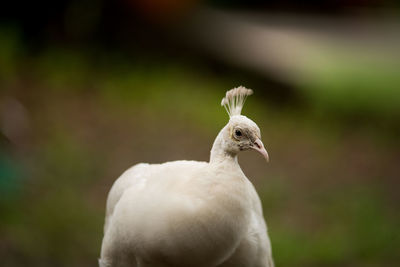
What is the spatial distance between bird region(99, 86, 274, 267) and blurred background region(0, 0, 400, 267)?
1856mm

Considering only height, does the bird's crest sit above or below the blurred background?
below

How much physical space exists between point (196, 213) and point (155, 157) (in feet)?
11.7

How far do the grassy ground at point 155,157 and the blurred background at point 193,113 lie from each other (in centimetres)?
1

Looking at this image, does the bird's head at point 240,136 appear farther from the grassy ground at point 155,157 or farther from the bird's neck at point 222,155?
the grassy ground at point 155,157

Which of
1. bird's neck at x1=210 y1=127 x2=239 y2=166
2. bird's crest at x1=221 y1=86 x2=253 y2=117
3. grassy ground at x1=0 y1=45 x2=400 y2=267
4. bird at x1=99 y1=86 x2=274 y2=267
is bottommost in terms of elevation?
bird at x1=99 y1=86 x2=274 y2=267

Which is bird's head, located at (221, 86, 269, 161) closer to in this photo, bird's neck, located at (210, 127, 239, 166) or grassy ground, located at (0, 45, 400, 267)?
bird's neck, located at (210, 127, 239, 166)

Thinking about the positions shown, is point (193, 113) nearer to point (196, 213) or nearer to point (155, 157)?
point (155, 157)

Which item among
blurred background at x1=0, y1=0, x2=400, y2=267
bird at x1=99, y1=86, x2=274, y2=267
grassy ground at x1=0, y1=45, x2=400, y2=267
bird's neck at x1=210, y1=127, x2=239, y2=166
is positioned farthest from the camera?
blurred background at x1=0, y1=0, x2=400, y2=267

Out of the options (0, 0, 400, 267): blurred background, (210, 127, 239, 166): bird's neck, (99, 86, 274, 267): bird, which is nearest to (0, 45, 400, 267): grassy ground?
(0, 0, 400, 267): blurred background

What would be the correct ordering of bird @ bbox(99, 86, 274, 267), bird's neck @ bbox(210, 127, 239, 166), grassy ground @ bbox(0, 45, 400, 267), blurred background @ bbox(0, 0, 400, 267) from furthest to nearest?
blurred background @ bbox(0, 0, 400, 267) → grassy ground @ bbox(0, 45, 400, 267) → bird's neck @ bbox(210, 127, 239, 166) → bird @ bbox(99, 86, 274, 267)

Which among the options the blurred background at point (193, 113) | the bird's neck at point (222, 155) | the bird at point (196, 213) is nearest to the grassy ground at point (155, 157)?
the blurred background at point (193, 113)

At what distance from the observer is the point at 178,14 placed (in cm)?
718

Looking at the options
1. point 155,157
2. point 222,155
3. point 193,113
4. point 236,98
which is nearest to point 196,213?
point 222,155

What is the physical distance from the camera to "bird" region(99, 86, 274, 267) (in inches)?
75.2
